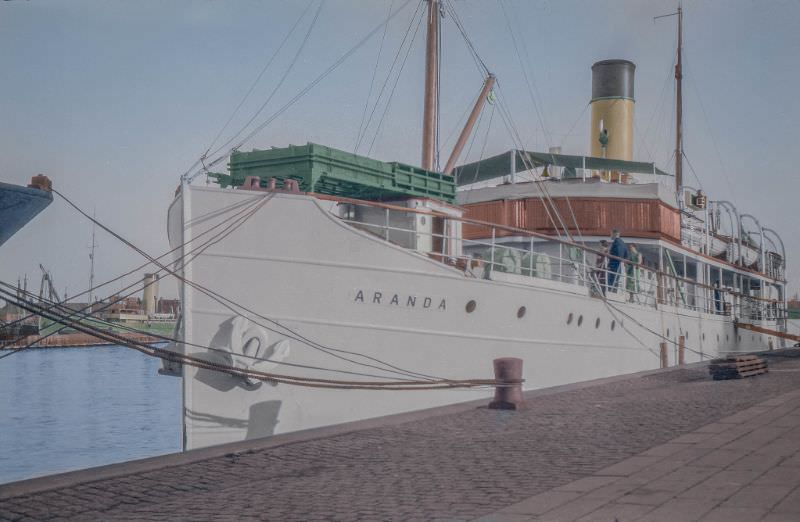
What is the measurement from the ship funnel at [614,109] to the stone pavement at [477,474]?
63.9ft

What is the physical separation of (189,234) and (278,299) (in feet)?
4.89

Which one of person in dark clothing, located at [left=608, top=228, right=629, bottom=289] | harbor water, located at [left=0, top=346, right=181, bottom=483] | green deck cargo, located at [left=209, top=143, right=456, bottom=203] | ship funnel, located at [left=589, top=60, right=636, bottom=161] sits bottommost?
harbor water, located at [left=0, top=346, right=181, bottom=483]

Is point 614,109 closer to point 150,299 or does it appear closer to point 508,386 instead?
point 508,386

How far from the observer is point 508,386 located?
998cm

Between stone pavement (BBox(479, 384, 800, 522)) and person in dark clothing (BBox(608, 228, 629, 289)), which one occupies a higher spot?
person in dark clothing (BBox(608, 228, 629, 289))

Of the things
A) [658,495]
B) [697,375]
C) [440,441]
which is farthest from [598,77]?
[658,495]

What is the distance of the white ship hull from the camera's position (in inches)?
426

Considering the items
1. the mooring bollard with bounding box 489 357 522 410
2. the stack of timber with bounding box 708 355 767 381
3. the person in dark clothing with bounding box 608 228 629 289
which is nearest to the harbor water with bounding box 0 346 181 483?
the person in dark clothing with bounding box 608 228 629 289

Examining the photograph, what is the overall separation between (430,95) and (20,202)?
12477 millimetres

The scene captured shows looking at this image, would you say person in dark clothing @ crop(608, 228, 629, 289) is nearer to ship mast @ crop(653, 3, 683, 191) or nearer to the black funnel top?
the black funnel top

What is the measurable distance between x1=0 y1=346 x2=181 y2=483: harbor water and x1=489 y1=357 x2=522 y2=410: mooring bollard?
45.9 feet

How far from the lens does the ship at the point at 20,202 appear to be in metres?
6.61

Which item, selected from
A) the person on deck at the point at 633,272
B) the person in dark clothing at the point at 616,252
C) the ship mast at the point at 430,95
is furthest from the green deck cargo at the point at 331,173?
the person on deck at the point at 633,272

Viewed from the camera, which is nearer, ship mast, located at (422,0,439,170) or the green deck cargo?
the green deck cargo
